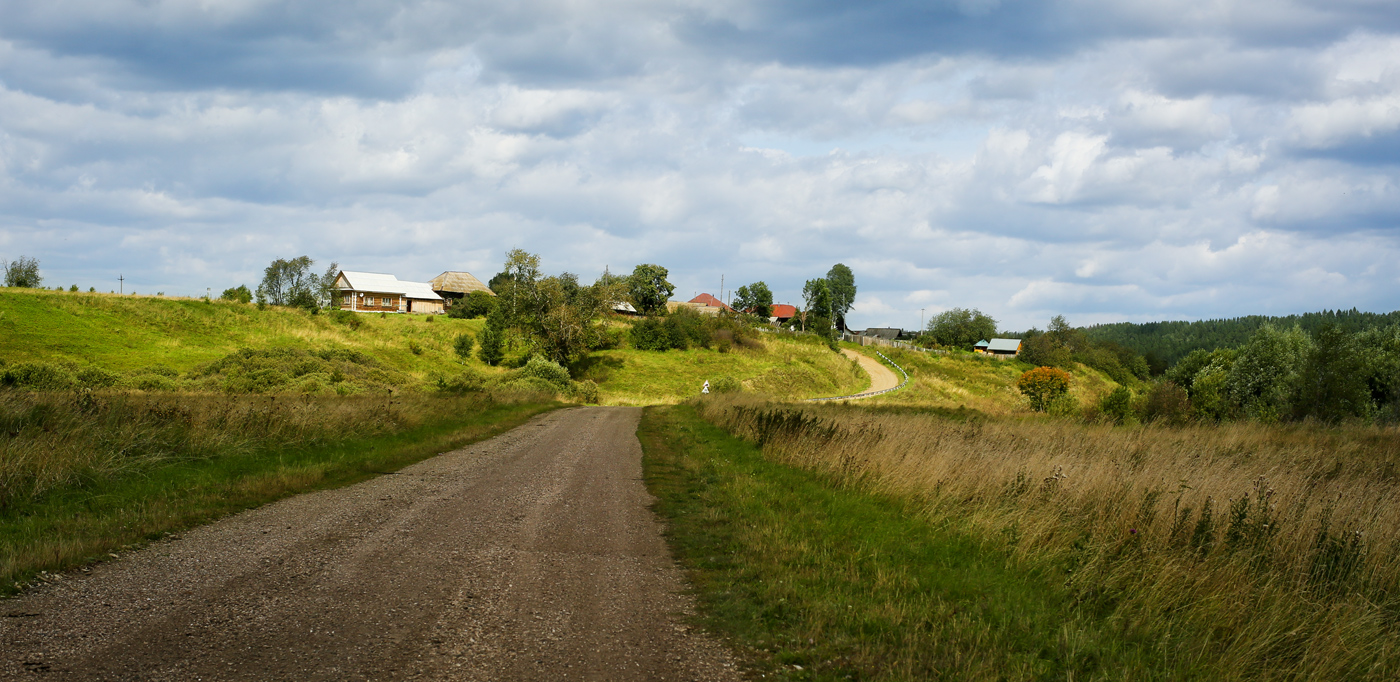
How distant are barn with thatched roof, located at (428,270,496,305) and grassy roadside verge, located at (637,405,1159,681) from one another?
104 m

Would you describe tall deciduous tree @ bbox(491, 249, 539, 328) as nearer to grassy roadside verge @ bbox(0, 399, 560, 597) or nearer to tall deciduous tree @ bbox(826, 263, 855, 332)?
grassy roadside verge @ bbox(0, 399, 560, 597)

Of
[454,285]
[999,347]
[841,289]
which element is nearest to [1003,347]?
[999,347]

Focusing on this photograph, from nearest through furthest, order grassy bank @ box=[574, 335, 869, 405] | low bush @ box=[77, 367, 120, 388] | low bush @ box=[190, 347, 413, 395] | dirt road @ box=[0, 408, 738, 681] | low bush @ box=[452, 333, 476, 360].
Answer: dirt road @ box=[0, 408, 738, 681], low bush @ box=[77, 367, 120, 388], low bush @ box=[190, 347, 413, 395], grassy bank @ box=[574, 335, 869, 405], low bush @ box=[452, 333, 476, 360]

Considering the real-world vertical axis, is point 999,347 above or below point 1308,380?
above

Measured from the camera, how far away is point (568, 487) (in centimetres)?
1236

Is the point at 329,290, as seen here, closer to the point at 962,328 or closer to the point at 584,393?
the point at 584,393

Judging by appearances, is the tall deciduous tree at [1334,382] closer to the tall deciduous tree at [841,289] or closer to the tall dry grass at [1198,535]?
the tall dry grass at [1198,535]

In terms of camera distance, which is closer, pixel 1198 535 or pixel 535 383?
pixel 1198 535

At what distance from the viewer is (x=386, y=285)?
99.8m

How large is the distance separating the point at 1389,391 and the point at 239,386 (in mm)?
60588

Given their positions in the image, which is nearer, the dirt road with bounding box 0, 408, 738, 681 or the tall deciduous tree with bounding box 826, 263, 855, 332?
the dirt road with bounding box 0, 408, 738, 681

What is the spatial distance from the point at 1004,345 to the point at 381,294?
11625 centimetres

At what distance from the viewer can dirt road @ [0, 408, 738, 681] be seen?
462 centimetres

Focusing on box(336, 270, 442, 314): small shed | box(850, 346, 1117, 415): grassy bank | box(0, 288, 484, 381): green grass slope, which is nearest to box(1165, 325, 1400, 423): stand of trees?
box(850, 346, 1117, 415): grassy bank
